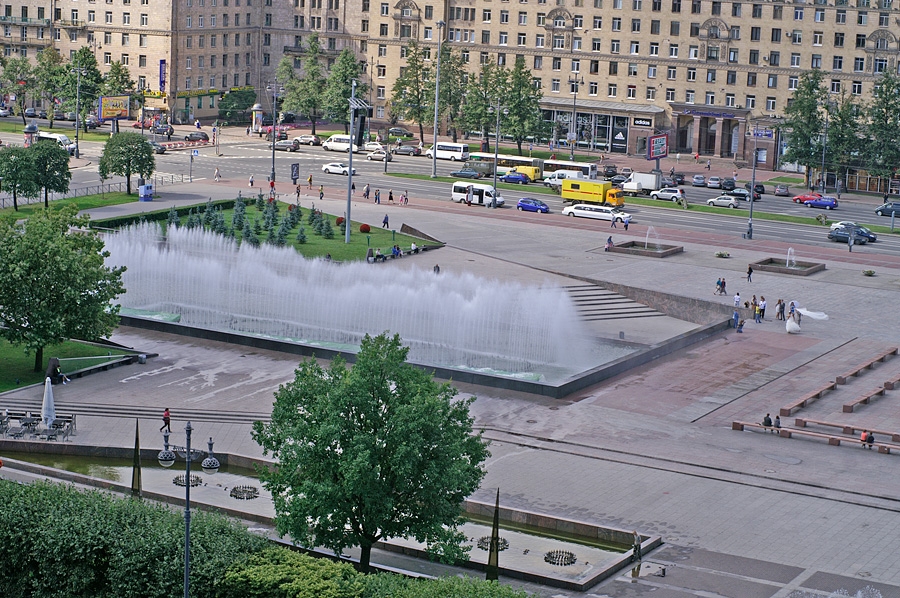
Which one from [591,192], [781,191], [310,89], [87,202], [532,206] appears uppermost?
[310,89]

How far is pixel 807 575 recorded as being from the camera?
38.0 meters

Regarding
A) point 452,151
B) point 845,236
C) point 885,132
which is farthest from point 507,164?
point 845,236

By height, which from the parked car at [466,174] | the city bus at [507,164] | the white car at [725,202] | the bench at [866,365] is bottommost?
the bench at [866,365]

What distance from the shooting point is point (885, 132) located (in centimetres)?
11938

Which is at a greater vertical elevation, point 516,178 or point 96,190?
point 516,178

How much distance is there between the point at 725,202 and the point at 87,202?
1956 inches

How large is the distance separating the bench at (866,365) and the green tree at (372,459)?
27.8 meters

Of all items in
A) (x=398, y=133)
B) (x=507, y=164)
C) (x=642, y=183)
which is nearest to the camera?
(x=642, y=183)

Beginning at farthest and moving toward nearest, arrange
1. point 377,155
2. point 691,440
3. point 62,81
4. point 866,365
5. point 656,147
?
point 62,81, point 377,155, point 656,147, point 866,365, point 691,440

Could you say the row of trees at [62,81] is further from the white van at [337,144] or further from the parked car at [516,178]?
the parked car at [516,178]

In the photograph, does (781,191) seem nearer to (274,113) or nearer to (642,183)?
(642,183)

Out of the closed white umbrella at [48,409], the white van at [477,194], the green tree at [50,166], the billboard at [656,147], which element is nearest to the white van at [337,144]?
the white van at [477,194]

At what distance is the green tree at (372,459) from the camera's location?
34.4 meters

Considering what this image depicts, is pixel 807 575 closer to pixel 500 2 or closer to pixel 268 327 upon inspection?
pixel 268 327
